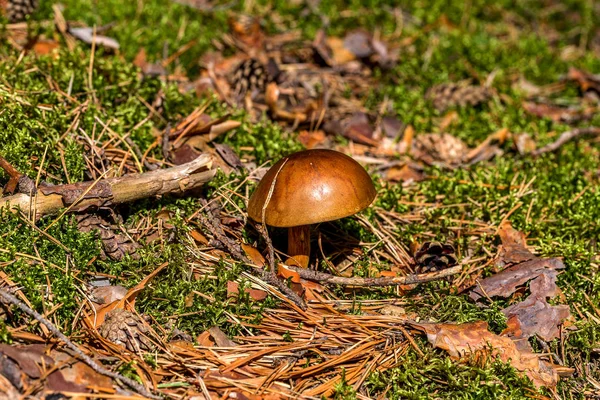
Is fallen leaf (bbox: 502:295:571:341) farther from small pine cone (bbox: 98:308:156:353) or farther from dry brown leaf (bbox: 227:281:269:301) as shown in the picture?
small pine cone (bbox: 98:308:156:353)

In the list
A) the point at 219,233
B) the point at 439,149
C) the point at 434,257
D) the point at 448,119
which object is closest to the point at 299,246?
the point at 219,233

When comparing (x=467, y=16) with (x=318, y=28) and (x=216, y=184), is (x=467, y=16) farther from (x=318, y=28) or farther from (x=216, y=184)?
(x=216, y=184)

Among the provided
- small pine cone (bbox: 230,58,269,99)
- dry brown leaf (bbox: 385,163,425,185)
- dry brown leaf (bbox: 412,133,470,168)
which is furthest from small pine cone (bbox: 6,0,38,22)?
dry brown leaf (bbox: 412,133,470,168)

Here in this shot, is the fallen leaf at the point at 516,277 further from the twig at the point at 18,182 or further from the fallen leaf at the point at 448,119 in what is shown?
the twig at the point at 18,182

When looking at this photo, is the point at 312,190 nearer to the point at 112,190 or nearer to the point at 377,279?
the point at 377,279

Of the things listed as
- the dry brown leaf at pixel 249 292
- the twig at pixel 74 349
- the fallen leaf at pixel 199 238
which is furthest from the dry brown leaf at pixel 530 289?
the twig at pixel 74 349

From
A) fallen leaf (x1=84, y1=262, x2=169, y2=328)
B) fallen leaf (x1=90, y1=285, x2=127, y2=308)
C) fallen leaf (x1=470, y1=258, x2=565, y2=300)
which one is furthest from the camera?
fallen leaf (x1=470, y1=258, x2=565, y2=300)
